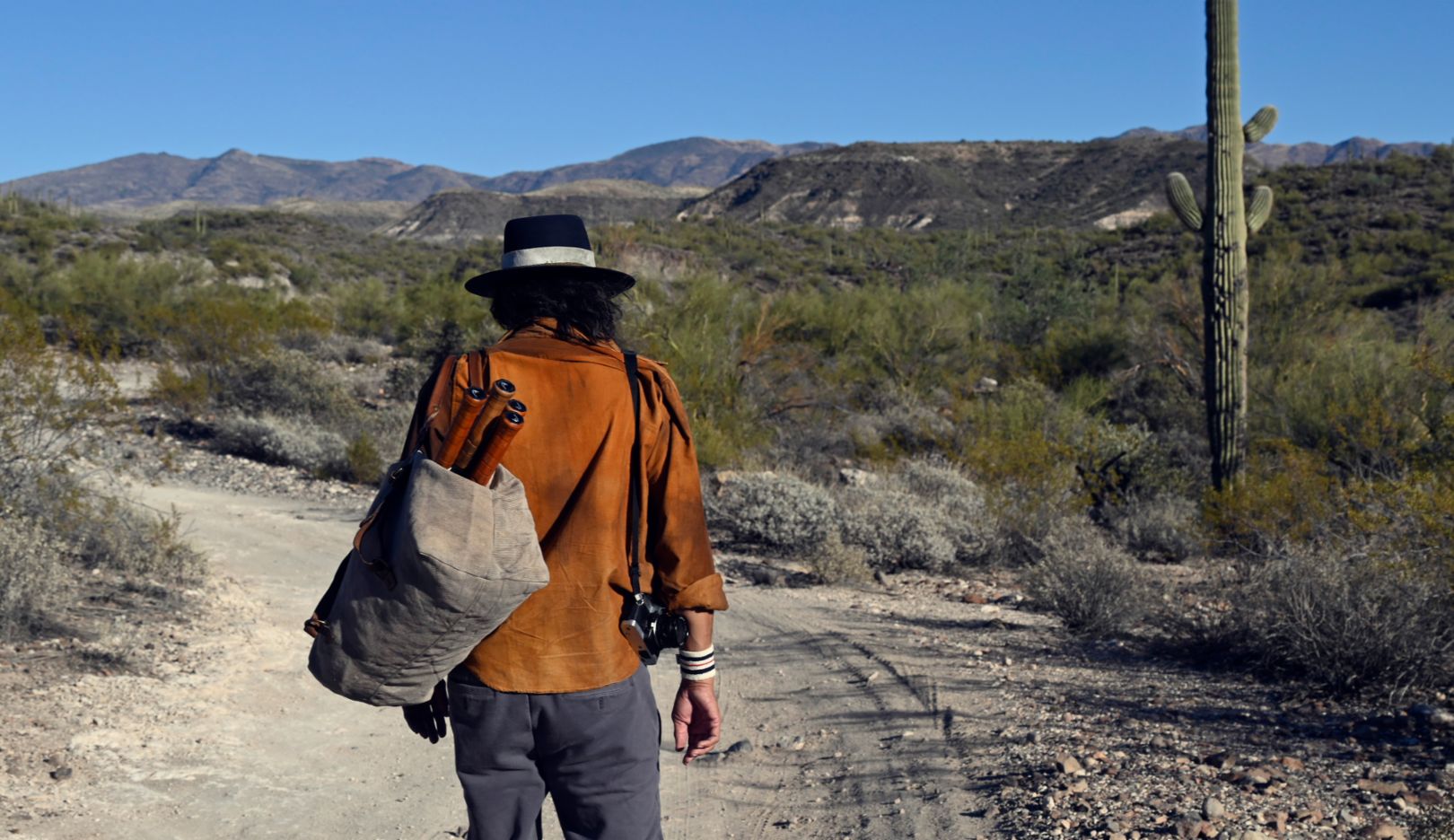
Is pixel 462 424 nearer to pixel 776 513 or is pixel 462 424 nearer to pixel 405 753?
pixel 405 753

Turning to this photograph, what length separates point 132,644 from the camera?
571 centimetres

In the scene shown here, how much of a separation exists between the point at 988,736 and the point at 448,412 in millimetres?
3200

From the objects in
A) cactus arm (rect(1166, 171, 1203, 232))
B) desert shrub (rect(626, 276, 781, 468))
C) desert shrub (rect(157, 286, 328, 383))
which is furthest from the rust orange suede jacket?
desert shrub (rect(157, 286, 328, 383))

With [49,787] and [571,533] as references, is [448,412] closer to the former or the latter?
[571,533]

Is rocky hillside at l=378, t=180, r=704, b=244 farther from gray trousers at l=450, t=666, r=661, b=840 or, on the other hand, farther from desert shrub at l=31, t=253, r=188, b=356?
gray trousers at l=450, t=666, r=661, b=840

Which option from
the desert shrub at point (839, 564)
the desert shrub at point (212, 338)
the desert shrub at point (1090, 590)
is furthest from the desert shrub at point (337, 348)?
the desert shrub at point (1090, 590)

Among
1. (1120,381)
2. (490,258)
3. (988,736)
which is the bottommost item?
(988,736)

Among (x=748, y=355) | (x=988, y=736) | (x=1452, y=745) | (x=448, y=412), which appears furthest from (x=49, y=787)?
(x=748, y=355)

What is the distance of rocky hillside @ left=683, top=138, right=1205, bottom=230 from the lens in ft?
201

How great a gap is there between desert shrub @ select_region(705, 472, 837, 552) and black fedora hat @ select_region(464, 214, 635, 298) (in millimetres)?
6099

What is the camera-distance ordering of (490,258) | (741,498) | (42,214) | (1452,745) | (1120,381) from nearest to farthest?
(1452,745), (741,498), (1120,381), (490,258), (42,214)

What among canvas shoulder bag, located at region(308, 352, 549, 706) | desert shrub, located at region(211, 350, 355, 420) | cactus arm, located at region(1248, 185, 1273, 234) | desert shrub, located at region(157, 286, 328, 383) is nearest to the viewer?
canvas shoulder bag, located at region(308, 352, 549, 706)

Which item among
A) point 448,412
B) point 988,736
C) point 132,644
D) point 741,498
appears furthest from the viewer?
point 741,498

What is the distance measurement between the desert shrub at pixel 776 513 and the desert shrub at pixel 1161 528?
240cm
